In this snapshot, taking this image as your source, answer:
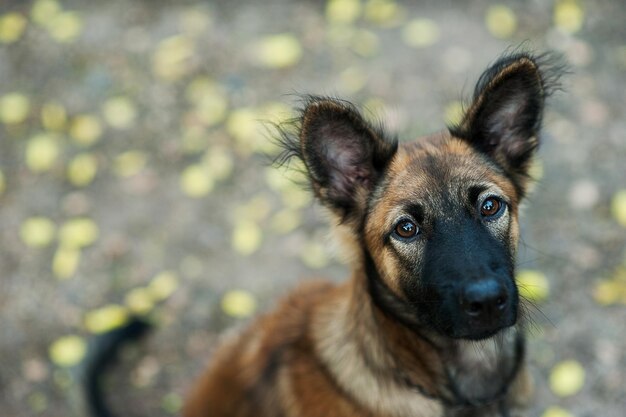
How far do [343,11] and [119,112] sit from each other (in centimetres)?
265

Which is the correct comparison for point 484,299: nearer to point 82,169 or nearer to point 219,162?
point 219,162

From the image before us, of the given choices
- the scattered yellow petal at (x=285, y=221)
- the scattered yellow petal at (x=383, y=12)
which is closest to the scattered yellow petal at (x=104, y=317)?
the scattered yellow petal at (x=285, y=221)

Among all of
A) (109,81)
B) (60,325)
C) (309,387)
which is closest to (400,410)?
(309,387)

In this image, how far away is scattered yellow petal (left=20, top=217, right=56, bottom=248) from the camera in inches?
254

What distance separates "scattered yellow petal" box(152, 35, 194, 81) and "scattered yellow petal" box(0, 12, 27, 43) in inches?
65.2

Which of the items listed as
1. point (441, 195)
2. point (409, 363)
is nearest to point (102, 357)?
point (409, 363)

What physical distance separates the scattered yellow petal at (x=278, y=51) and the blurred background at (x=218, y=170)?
0.02 metres

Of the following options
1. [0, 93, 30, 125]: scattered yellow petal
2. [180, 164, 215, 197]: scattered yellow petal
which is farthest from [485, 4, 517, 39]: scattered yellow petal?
[0, 93, 30, 125]: scattered yellow petal

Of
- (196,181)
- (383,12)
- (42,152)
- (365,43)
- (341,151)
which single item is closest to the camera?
(341,151)

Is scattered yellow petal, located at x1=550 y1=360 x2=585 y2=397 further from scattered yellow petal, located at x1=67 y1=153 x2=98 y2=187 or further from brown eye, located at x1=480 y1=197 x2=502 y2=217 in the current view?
scattered yellow petal, located at x1=67 y1=153 x2=98 y2=187

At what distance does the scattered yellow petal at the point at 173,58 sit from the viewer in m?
7.39

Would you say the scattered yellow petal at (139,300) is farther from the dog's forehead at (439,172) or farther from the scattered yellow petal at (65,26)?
the scattered yellow petal at (65,26)

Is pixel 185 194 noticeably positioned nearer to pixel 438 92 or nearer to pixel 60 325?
pixel 60 325

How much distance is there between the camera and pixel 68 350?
19.0 ft
